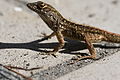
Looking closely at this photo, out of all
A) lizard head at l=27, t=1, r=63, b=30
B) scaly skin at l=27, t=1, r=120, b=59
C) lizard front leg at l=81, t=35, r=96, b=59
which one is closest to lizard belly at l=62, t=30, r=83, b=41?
scaly skin at l=27, t=1, r=120, b=59

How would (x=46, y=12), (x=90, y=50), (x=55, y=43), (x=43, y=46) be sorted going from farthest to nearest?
(x=55, y=43) < (x=43, y=46) < (x=46, y=12) < (x=90, y=50)

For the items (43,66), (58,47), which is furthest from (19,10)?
(43,66)

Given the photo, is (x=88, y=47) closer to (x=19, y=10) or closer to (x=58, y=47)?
(x=58, y=47)

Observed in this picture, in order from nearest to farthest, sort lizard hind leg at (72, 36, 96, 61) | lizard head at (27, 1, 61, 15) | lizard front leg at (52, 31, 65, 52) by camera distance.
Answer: lizard hind leg at (72, 36, 96, 61) → lizard front leg at (52, 31, 65, 52) → lizard head at (27, 1, 61, 15)

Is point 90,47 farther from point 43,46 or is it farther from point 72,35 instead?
point 43,46

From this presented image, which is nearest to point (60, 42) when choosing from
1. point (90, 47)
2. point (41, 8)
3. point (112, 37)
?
point (90, 47)

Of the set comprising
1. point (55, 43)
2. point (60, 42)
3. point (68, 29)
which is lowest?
point (55, 43)

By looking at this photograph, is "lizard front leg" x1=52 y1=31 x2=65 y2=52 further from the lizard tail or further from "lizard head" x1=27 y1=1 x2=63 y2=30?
the lizard tail
